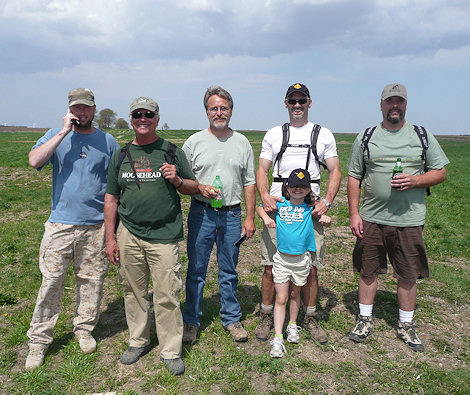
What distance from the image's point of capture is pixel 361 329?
510 centimetres

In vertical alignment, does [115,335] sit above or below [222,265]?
below

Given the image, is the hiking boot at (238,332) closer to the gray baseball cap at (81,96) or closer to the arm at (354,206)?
the arm at (354,206)

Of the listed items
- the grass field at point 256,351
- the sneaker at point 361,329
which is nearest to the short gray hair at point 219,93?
the grass field at point 256,351

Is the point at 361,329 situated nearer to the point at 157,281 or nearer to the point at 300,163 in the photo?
the point at 300,163

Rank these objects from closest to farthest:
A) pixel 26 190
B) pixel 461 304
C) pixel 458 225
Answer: pixel 461 304
pixel 458 225
pixel 26 190

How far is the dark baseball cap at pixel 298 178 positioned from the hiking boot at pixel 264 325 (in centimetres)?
195

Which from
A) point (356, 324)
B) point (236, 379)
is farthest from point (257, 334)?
point (356, 324)

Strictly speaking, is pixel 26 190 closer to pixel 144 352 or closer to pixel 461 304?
pixel 144 352

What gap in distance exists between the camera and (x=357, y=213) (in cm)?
505

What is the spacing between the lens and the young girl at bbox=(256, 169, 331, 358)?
4492 millimetres

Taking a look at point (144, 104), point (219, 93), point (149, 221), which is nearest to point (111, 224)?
point (149, 221)

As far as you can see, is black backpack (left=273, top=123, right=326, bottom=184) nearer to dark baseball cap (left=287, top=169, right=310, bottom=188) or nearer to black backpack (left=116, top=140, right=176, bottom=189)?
dark baseball cap (left=287, top=169, right=310, bottom=188)

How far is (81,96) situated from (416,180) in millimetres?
4216

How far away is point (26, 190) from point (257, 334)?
14355mm
